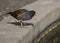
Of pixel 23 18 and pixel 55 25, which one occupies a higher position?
pixel 23 18

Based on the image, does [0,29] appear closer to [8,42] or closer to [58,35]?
[8,42]

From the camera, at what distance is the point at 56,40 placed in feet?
3.89

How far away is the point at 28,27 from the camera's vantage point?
42.1 inches

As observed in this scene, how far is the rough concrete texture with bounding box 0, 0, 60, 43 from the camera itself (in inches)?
37.1

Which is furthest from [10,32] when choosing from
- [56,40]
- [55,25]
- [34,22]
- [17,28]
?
[55,25]

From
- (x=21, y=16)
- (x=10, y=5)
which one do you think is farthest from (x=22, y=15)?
(x=10, y=5)

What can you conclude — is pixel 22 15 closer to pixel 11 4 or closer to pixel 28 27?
pixel 28 27

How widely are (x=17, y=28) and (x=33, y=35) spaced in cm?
10

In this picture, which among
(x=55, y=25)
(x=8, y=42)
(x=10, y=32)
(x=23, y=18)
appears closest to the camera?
(x=8, y=42)

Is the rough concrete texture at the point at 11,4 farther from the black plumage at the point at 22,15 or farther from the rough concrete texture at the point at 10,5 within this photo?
the black plumage at the point at 22,15

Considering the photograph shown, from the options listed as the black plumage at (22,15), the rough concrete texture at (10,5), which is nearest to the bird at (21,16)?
the black plumage at (22,15)

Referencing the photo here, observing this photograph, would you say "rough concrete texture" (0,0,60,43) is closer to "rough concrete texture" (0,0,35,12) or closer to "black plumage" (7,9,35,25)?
"black plumage" (7,9,35,25)

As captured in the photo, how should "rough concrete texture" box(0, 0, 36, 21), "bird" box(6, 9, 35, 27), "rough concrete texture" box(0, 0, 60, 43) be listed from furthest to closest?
"rough concrete texture" box(0, 0, 36, 21) < "bird" box(6, 9, 35, 27) < "rough concrete texture" box(0, 0, 60, 43)

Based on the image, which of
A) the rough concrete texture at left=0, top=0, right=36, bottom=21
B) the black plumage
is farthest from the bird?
the rough concrete texture at left=0, top=0, right=36, bottom=21
